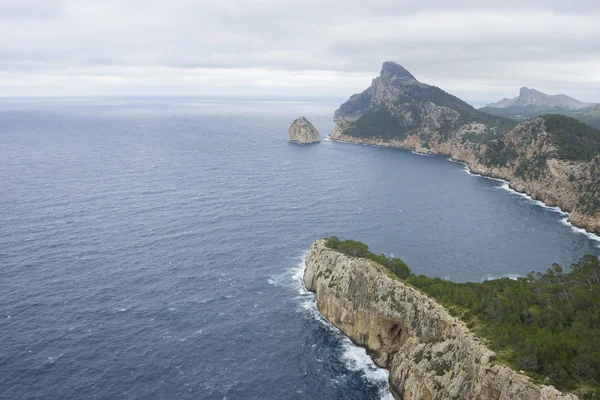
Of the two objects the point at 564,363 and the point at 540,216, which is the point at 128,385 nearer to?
the point at 564,363

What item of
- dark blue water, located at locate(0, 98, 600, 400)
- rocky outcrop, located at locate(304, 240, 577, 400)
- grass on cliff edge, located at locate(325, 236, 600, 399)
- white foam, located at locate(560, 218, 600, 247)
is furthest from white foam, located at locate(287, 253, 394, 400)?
white foam, located at locate(560, 218, 600, 247)

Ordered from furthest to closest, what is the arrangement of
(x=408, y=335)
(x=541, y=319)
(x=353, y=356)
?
(x=353, y=356) → (x=408, y=335) → (x=541, y=319)

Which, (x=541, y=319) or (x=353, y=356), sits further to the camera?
(x=353, y=356)

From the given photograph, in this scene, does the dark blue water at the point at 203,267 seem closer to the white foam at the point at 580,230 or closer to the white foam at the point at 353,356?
the white foam at the point at 353,356

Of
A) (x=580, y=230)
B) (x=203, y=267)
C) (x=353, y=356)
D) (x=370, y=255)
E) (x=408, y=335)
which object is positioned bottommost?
(x=353, y=356)

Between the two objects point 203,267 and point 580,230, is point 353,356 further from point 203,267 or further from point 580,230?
point 580,230

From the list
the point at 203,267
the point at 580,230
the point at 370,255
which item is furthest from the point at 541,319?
the point at 580,230

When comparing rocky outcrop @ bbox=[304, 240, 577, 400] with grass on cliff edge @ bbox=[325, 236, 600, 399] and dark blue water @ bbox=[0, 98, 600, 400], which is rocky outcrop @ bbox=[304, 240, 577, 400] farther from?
dark blue water @ bbox=[0, 98, 600, 400]
